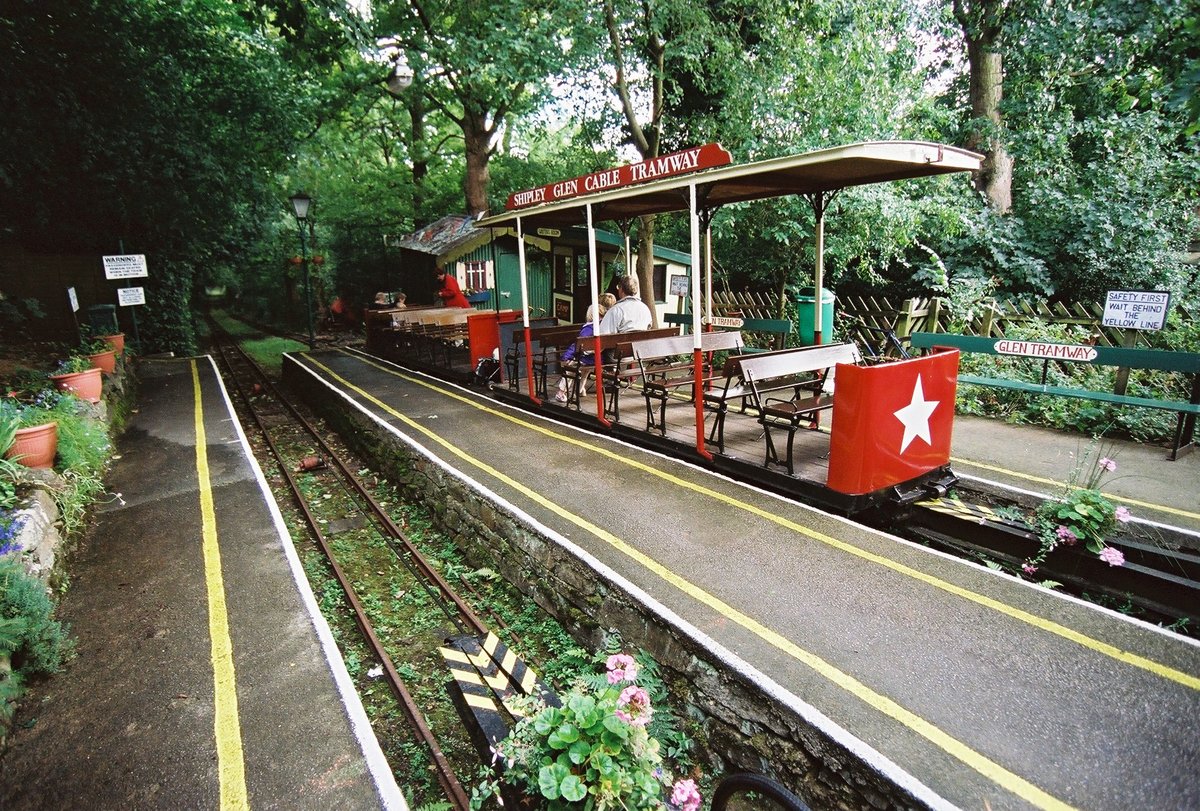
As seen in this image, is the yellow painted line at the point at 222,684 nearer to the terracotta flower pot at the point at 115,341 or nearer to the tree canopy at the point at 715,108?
the tree canopy at the point at 715,108

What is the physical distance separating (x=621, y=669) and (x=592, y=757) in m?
0.40

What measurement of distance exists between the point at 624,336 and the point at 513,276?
36.1ft

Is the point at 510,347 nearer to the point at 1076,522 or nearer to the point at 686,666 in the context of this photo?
the point at 686,666

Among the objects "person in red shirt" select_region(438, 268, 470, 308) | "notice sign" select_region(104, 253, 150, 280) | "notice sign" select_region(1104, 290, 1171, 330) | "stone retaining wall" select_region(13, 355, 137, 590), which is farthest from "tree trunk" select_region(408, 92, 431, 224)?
"notice sign" select_region(1104, 290, 1171, 330)

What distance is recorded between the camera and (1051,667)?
10.2 ft

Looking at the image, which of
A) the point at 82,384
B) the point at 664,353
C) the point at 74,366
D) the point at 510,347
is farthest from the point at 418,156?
the point at 664,353

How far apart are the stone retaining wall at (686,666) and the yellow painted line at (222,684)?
2.16 m

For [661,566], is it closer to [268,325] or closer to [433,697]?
[433,697]

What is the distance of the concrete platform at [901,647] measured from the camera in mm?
2541

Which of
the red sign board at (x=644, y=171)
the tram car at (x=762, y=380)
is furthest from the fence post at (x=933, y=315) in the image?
the red sign board at (x=644, y=171)

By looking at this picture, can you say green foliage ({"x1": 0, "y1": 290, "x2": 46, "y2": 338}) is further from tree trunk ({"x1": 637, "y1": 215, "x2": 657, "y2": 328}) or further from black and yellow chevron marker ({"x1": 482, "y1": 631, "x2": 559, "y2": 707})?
black and yellow chevron marker ({"x1": 482, "y1": 631, "x2": 559, "y2": 707})

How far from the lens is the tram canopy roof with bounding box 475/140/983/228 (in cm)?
445

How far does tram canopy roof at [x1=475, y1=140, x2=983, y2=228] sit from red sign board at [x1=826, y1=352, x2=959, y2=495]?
5.14ft

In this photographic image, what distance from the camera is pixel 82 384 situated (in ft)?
25.1
